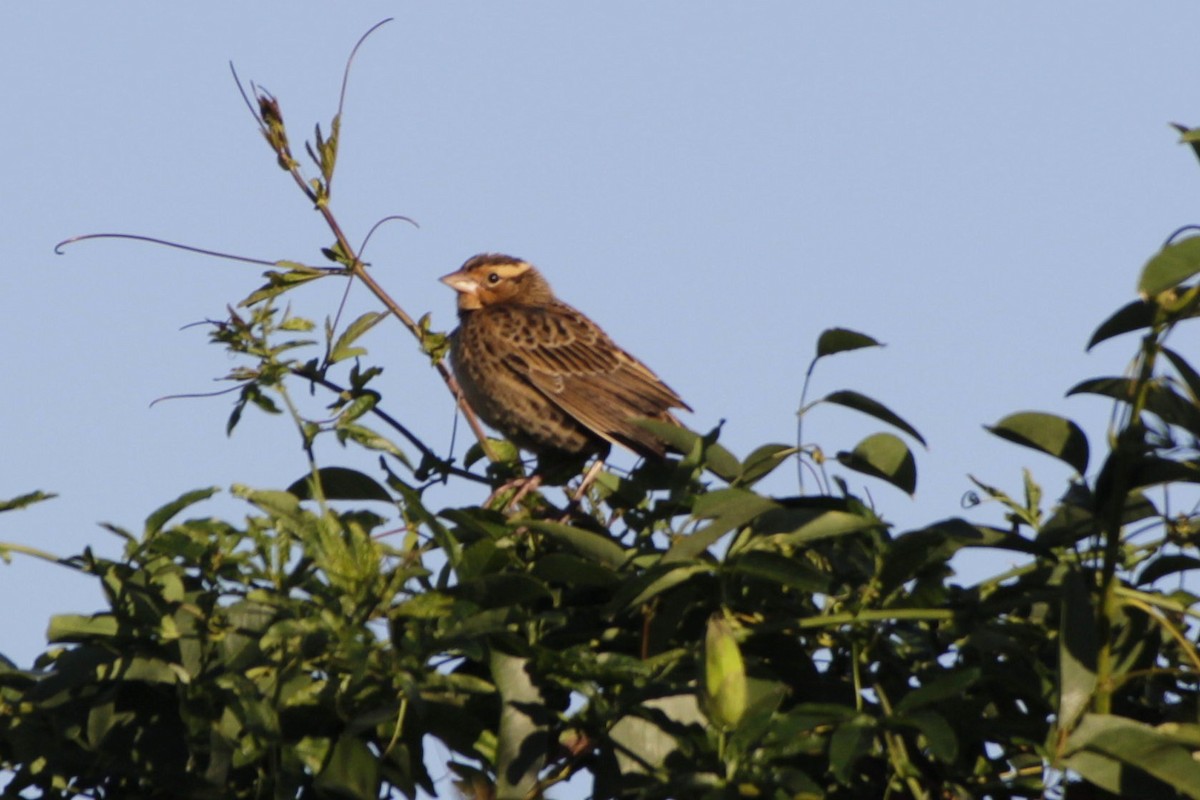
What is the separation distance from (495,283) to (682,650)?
18.5ft

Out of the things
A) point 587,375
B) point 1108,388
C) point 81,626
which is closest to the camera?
point 1108,388

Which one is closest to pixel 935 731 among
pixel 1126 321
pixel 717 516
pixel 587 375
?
pixel 717 516

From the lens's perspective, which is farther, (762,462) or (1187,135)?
(762,462)

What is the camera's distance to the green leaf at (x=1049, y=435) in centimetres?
291

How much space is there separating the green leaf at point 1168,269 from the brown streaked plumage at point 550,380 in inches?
168

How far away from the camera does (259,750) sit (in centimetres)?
294

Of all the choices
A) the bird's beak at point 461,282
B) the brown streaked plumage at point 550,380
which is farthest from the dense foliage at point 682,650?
the bird's beak at point 461,282

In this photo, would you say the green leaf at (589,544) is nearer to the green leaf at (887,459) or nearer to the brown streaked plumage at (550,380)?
the green leaf at (887,459)

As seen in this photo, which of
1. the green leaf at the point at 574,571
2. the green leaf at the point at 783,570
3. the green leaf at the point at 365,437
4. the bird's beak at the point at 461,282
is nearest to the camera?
the green leaf at the point at 783,570

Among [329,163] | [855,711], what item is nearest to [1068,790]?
[855,711]

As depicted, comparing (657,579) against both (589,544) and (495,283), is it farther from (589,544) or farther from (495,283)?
(495,283)

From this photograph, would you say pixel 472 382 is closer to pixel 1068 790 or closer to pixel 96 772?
pixel 96 772

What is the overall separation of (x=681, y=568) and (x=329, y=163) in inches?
69.1

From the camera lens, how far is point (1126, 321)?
269 centimetres
